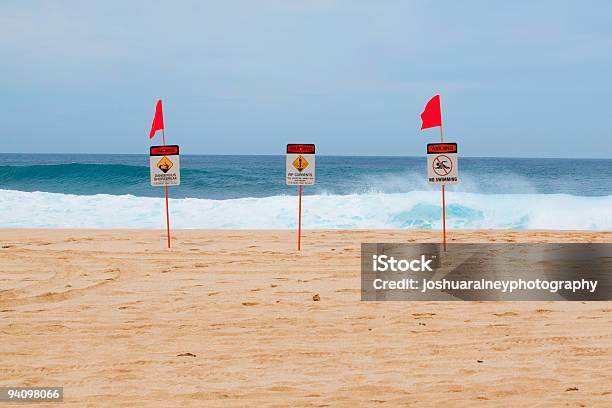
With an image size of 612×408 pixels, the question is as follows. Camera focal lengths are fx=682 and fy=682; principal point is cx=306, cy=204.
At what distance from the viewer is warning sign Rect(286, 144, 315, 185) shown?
36.6 feet

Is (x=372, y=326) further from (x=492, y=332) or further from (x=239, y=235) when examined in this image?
(x=239, y=235)

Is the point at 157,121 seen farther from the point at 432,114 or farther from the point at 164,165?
the point at 432,114

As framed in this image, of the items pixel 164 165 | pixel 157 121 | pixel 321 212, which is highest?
pixel 157 121

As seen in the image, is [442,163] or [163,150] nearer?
[442,163]

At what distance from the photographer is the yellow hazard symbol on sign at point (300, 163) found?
11172 mm

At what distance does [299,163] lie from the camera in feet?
36.7

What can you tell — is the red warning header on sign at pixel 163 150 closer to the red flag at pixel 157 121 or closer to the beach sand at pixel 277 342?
the red flag at pixel 157 121

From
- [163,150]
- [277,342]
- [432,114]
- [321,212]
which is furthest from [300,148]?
[321,212]

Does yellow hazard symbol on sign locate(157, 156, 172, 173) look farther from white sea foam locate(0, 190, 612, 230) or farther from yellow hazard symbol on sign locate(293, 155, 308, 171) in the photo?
white sea foam locate(0, 190, 612, 230)

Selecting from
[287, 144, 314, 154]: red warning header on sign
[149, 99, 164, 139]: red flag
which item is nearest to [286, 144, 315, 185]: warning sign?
[287, 144, 314, 154]: red warning header on sign

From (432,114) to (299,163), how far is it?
227cm

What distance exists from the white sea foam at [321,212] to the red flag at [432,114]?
327 inches

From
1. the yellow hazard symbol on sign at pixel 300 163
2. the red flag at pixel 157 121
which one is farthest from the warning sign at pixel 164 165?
the yellow hazard symbol on sign at pixel 300 163

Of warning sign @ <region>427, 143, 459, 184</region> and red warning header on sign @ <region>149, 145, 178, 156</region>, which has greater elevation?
red warning header on sign @ <region>149, 145, 178, 156</region>
